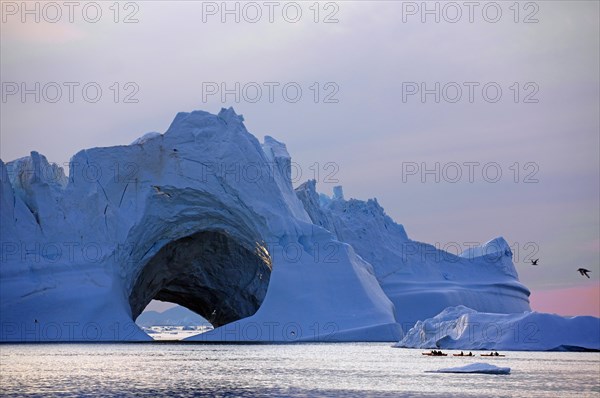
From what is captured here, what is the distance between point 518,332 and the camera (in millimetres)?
42812

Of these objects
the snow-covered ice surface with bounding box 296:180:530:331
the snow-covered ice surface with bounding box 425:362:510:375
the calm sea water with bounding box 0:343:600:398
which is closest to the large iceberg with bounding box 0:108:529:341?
the calm sea water with bounding box 0:343:600:398

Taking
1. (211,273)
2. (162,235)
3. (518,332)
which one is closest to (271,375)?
(518,332)

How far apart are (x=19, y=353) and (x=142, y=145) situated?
12145 millimetres

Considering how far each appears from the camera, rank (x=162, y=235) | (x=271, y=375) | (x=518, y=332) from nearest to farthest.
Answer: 1. (x=271, y=375)
2. (x=518, y=332)
3. (x=162, y=235)

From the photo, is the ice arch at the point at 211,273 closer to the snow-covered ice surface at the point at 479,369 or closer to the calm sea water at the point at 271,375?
the calm sea water at the point at 271,375

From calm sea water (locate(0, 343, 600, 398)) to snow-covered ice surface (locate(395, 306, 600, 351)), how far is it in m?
2.47

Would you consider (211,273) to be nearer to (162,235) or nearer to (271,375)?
(162,235)

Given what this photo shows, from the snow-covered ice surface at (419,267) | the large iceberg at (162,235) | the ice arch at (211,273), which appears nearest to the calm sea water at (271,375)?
the large iceberg at (162,235)

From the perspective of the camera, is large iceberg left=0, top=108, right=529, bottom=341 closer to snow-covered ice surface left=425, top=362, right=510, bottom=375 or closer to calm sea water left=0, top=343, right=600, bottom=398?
calm sea water left=0, top=343, right=600, bottom=398

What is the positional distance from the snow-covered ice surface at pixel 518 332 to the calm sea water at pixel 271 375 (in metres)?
2.47

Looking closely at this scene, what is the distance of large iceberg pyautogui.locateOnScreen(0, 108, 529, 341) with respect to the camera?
43.3m

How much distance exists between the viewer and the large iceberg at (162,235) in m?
43.3

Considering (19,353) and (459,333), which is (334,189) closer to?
(459,333)

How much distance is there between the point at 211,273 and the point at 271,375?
29.0 metres
